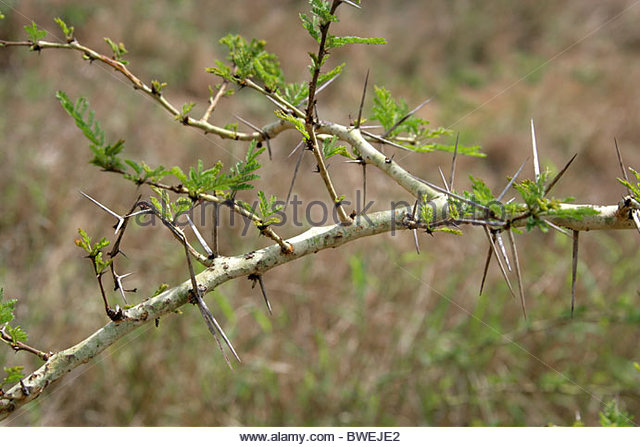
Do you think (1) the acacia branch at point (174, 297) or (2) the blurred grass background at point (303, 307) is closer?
(1) the acacia branch at point (174, 297)

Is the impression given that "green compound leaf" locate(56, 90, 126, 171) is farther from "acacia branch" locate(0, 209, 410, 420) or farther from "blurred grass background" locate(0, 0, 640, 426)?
"blurred grass background" locate(0, 0, 640, 426)

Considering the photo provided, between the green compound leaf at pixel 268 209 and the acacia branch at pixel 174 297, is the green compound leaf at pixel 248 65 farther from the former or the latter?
the acacia branch at pixel 174 297

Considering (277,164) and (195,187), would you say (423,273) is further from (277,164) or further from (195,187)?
(195,187)

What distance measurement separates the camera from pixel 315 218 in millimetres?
4812

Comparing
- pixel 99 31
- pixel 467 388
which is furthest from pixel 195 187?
pixel 99 31

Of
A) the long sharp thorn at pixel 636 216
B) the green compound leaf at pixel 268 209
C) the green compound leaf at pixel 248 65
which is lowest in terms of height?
the long sharp thorn at pixel 636 216

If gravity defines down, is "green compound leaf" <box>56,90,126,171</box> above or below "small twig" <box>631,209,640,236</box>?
above

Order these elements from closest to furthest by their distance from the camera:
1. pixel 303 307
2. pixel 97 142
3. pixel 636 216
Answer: pixel 97 142, pixel 636 216, pixel 303 307

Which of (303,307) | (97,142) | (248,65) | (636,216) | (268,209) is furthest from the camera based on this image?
(303,307)

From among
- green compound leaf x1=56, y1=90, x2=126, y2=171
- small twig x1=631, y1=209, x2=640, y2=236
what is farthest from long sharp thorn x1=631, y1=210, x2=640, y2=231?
green compound leaf x1=56, y1=90, x2=126, y2=171

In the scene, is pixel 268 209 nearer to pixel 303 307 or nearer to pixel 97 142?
pixel 97 142

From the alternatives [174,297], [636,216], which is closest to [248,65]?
[174,297]

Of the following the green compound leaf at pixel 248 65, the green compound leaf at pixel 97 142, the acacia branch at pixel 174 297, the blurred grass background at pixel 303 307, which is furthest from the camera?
the blurred grass background at pixel 303 307

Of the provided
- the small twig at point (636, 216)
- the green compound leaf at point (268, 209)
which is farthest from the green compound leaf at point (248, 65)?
the small twig at point (636, 216)
